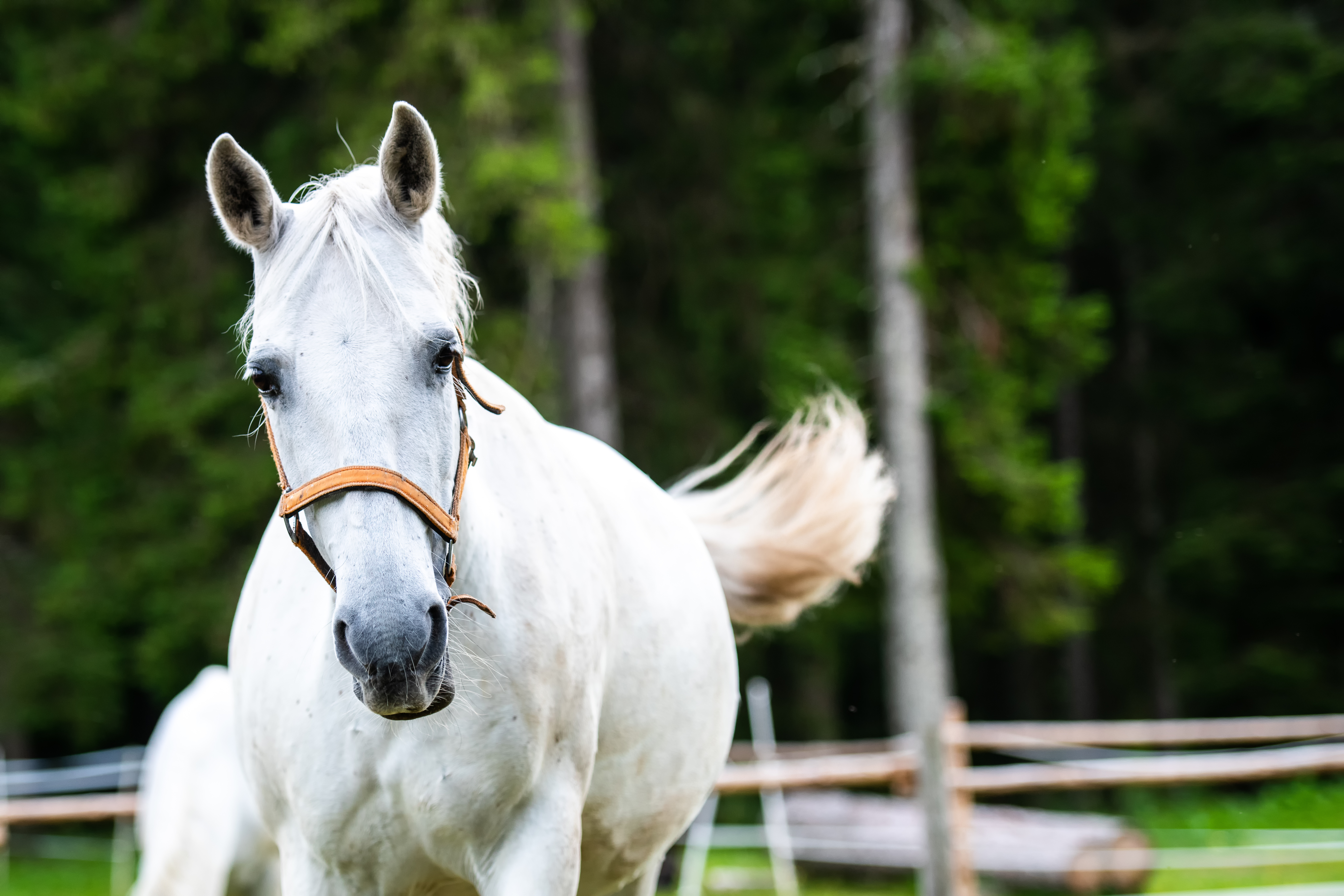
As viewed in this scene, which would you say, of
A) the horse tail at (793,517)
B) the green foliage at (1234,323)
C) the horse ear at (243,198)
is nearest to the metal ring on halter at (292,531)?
the horse ear at (243,198)

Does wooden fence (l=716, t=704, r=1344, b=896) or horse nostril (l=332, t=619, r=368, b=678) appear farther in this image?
wooden fence (l=716, t=704, r=1344, b=896)

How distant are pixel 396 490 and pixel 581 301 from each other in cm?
850

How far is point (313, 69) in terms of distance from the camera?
10.1 metres

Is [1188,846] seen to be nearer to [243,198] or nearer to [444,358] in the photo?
[444,358]

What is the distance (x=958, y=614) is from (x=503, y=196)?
19.0 ft

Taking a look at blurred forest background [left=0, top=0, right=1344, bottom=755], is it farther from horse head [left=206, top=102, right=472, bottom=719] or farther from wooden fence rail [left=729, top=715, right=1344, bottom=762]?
horse head [left=206, top=102, right=472, bottom=719]

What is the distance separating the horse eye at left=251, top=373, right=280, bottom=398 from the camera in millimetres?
1980

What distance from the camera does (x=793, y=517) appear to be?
3842 millimetres

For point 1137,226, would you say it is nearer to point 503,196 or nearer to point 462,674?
point 503,196

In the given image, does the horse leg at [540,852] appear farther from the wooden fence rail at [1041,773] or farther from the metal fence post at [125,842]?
the metal fence post at [125,842]

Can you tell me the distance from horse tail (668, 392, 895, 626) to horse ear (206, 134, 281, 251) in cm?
183

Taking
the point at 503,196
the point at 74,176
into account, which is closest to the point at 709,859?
the point at 503,196

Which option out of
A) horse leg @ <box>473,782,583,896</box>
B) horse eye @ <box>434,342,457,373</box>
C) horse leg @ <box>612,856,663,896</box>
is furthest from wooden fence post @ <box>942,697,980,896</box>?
horse eye @ <box>434,342,457,373</box>

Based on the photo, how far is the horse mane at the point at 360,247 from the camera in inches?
79.4
